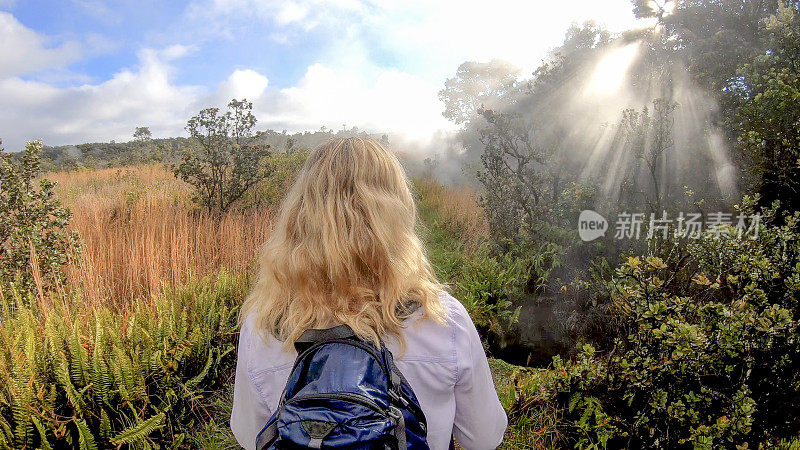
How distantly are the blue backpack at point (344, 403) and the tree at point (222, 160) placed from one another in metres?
6.47

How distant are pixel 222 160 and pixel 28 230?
3652 mm

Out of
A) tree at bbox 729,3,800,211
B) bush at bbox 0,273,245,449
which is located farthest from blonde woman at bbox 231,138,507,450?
tree at bbox 729,3,800,211

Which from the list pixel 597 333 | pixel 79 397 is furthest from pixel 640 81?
pixel 79 397

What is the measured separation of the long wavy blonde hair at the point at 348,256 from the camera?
1.23 m

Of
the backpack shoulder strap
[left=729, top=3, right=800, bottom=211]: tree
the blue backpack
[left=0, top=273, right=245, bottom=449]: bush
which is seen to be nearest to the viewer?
the blue backpack

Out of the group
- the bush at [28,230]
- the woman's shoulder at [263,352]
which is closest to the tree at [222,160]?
the bush at [28,230]

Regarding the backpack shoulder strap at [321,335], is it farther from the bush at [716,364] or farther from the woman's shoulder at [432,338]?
the bush at [716,364]

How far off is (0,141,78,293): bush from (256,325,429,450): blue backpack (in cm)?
352

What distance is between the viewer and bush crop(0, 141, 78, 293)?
11.4 feet

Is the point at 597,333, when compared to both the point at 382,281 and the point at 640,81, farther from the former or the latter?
the point at 640,81

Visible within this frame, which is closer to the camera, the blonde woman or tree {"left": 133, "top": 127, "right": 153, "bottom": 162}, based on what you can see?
the blonde woman

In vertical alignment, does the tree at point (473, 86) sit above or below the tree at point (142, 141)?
above

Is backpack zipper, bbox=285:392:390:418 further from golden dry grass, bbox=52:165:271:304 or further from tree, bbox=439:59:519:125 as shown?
Result: tree, bbox=439:59:519:125

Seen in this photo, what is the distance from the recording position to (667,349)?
7.38 ft
